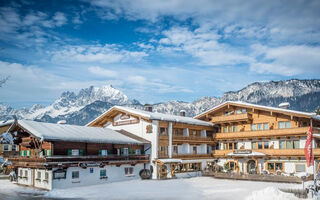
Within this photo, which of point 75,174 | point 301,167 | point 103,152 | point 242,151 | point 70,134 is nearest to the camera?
point 75,174

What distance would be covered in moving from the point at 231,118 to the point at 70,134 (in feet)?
80.7

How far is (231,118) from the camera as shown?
154 feet

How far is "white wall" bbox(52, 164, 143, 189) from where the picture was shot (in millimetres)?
31712

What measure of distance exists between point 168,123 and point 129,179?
9.38m

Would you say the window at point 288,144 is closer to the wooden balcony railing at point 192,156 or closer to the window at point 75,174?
the wooden balcony railing at point 192,156

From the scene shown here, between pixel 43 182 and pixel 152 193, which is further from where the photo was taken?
pixel 43 182

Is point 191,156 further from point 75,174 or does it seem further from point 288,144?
point 75,174

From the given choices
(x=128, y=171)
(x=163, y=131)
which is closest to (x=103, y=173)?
(x=128, y=171)

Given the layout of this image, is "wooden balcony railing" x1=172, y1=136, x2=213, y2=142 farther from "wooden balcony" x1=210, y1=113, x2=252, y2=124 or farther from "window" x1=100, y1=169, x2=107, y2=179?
"window" x1=100, y1=169, x2=107, y2=179

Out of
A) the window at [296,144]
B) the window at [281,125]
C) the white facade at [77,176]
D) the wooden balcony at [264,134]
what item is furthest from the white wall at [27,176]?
the window at [296,144]

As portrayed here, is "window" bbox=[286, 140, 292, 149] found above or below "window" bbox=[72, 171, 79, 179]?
above

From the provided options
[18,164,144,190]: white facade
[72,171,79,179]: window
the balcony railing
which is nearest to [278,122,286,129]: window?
the balcony railing

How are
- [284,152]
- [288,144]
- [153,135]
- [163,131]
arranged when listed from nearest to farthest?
1. [284,152]
2. [153,135]
3. [288,144]
4. [163,131]

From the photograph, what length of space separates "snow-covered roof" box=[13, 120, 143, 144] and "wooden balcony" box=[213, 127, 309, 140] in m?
14.8
